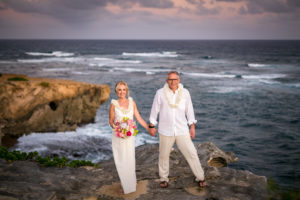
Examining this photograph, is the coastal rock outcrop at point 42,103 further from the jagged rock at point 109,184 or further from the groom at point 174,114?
the groom at point 174,114

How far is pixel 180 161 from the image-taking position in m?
7.41

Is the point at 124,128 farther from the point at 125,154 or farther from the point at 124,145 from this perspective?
the point at 125,154

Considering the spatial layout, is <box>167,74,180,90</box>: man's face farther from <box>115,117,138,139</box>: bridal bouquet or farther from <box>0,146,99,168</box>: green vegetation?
<box>0,146,99,168</box>: green vegetation

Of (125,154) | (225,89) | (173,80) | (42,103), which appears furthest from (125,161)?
(225,89)

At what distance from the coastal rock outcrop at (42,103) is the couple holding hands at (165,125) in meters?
11.7

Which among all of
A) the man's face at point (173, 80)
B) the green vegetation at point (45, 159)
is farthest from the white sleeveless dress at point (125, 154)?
the green vegetation at point (45, 159)

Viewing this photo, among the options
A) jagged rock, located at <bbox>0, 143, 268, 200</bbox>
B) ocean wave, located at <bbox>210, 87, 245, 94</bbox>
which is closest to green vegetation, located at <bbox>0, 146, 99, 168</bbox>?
jagged rock, located at <bbox>0, 143, 268, 200</bbox>

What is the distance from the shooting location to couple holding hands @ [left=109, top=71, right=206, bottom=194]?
522 cm

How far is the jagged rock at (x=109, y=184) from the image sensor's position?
5.11 meters

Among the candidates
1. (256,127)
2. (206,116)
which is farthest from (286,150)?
(206,116)

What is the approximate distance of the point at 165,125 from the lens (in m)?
5.29

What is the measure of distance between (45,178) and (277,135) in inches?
643

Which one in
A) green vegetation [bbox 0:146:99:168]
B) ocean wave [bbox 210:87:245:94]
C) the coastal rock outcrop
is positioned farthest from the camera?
ocean wave [bbox 210:87:245:94]

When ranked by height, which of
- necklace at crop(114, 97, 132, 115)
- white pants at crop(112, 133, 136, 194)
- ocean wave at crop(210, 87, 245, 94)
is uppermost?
necklace at crop(114, 97, 132, 115)
